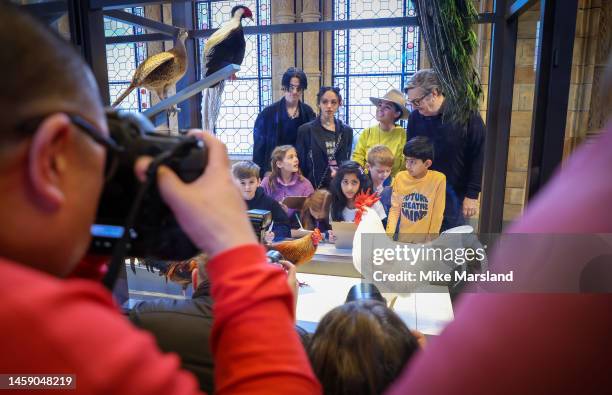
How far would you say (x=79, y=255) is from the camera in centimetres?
27

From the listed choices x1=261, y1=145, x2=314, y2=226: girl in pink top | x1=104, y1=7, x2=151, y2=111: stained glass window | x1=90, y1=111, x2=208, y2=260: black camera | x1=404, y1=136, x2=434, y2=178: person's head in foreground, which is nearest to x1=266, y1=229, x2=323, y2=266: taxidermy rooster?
x1=261, y1=145, x2=314, y2=226: girl in pink top

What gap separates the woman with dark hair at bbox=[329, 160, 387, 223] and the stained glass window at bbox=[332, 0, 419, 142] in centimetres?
22

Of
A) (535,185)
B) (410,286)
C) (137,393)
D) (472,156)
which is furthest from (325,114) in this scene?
(137,393)

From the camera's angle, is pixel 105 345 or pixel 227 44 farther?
pixel 227 44

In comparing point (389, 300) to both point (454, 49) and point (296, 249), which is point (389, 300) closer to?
point (296, 249)

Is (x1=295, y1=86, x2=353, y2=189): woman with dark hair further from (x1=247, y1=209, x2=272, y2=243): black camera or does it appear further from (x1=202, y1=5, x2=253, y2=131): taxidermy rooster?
(x1=247, y1=209, x2=272, y2=243): black camera

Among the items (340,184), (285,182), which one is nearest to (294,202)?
(285,182)

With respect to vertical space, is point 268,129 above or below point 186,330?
above

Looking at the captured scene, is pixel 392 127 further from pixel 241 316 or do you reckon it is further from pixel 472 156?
pixel 241 316

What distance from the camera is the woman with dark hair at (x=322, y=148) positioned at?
1.95 meters

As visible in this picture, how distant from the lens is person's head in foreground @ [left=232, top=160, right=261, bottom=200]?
185 cm

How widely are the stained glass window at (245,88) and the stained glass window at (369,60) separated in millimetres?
397

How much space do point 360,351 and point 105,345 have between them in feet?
1.37

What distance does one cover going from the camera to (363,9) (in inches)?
90.4
